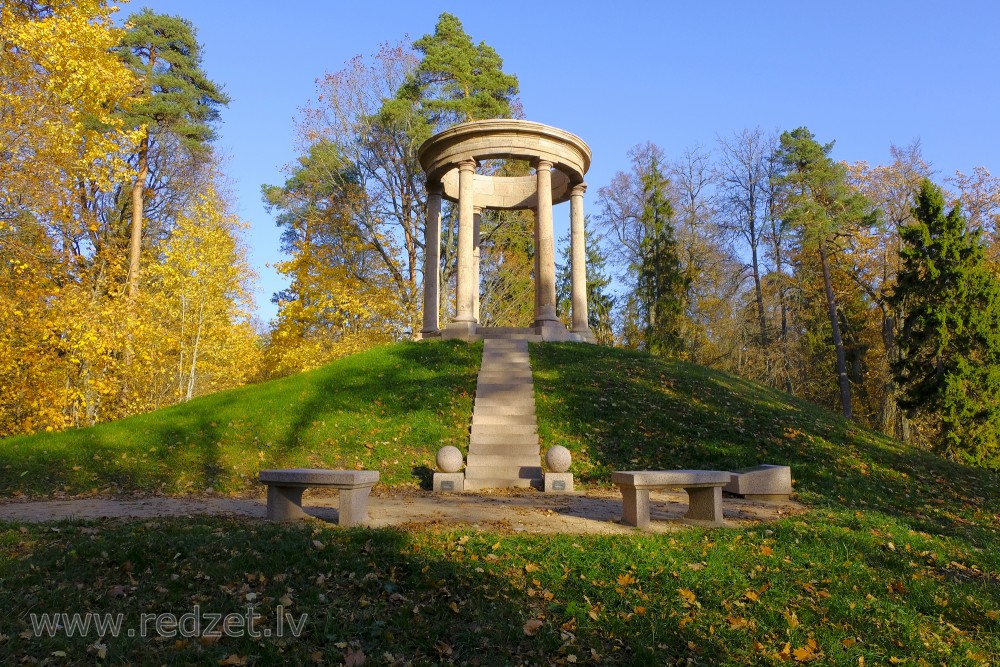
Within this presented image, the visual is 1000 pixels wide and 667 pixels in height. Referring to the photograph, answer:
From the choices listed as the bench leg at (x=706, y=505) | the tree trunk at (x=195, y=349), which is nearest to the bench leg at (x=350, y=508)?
the bench leg at (x=706, y=505)

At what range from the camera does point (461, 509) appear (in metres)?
8.34

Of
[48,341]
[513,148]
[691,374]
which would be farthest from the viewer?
[513,148]

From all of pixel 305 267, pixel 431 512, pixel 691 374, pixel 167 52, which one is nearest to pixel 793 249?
pixel 691 374

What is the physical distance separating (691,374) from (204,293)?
15064 millimetres

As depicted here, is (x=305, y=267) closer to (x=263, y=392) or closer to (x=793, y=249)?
(x=263, y=392)

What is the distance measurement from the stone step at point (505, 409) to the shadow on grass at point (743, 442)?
0.29m

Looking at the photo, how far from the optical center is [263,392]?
47.8ft

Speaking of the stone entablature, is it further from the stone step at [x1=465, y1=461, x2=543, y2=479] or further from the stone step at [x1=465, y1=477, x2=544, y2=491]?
the stone step at [x1=465, y1=477, x2=544, y2=491]

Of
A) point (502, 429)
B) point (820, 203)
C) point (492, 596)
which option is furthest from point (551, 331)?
point (820, 203)

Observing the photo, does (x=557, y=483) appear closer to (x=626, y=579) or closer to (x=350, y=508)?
(x=350, y=508)

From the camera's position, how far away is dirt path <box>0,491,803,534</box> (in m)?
7.42

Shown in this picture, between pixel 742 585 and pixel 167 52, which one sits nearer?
pixel 742 585

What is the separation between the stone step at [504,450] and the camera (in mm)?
11453

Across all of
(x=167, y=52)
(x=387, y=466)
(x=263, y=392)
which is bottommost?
(x=387, y=466)
